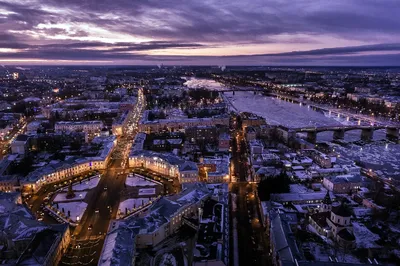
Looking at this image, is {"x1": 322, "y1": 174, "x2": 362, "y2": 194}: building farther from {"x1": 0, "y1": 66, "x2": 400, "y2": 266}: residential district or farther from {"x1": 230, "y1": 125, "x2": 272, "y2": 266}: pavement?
{"x1": 230, "y1": 125, "x2": 272, "y2": 266}: pavement

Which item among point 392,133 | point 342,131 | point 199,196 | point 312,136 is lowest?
point 392,133

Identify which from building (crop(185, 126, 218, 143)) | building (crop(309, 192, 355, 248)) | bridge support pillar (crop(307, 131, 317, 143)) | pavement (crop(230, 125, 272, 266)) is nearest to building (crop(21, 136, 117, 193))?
building (crop(185, 126, 218, 143))

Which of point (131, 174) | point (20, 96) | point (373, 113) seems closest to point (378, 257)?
Result: point (131, 174)

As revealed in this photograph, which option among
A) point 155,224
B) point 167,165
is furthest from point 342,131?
point 155,224

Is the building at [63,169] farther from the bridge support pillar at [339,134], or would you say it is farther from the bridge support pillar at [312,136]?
the bridge support pillar at [339,134]

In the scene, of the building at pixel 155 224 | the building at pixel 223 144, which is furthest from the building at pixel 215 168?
the building at pixel 223 144

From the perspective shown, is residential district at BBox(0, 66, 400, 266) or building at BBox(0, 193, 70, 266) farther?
residential district at BBox(0, 66, 400, 266)

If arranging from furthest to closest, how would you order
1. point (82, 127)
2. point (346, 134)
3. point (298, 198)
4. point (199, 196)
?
point (346, 134) → point (82, 127) → point (298, 198) → point (199, 196)

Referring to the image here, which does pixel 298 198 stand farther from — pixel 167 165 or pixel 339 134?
pixel 339 134

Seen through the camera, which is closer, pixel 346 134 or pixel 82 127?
pixel 82 127

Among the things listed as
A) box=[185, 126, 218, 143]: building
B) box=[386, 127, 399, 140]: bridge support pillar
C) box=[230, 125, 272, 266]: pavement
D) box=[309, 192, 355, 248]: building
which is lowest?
box=[386, 127, 399, 140]: bridge support pillar
